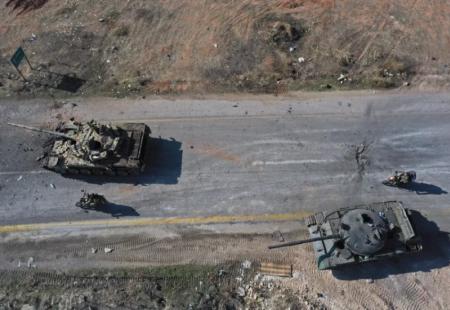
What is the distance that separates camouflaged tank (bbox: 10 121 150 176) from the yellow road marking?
237 centimetres

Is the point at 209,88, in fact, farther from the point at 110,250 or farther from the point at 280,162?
the point at 110,250

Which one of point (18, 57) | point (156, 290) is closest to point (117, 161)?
point (156, 290)

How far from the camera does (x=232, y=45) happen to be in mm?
26344

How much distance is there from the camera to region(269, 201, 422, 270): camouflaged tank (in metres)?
18.0

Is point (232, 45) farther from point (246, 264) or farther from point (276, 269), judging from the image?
point (276, 269)

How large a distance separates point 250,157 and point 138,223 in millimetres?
6126

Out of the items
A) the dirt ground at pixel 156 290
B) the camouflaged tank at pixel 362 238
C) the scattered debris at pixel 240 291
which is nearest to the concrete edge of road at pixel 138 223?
the dirt ground at pixel 156 290

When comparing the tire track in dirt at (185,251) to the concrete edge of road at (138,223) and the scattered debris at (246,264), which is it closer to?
the scattered debris at (246,264)

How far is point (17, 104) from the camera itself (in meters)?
25.2

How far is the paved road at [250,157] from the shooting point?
21.2 meters

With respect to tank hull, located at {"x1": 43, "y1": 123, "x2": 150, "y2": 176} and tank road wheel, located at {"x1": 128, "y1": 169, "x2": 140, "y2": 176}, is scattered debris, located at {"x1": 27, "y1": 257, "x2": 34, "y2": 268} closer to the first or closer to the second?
tank hull, located at {"x1": 43, "y1": 123, "x2": 150, "y2": 176}

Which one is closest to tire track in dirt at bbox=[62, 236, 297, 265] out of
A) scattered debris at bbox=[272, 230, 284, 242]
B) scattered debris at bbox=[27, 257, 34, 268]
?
scattered debris at bbox=[272, 230, 284, 242]

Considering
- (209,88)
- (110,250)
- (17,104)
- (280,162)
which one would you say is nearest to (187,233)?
(110,250)

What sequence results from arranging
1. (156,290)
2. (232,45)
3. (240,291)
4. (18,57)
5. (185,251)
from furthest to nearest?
(232,45), (18,57), (185,251), (156,290), (240,291)
